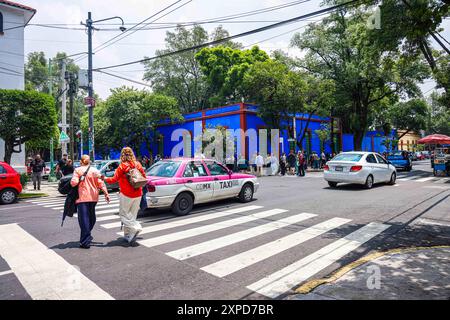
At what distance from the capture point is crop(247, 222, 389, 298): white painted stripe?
13.5 feet

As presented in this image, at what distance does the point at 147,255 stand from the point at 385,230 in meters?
4.95

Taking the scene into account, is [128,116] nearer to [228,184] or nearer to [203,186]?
[228,184]

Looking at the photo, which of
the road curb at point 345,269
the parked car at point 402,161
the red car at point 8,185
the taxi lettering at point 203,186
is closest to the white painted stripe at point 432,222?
the road curb at point 345,269

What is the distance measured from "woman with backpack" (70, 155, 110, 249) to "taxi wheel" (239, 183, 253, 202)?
537 cm

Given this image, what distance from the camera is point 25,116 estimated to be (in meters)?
16.2

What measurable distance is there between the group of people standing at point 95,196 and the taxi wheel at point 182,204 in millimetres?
2344

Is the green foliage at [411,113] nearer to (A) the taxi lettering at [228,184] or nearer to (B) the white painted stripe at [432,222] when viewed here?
(A) the taxi lettering at [228,184]

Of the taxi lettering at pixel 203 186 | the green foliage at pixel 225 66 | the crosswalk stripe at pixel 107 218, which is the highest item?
the green foliage at pixel 225 66

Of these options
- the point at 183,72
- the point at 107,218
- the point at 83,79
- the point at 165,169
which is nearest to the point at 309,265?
the point at 165,169

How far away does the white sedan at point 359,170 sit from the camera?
13109mm

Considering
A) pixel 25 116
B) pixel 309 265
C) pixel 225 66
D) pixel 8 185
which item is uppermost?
pixel 225 66

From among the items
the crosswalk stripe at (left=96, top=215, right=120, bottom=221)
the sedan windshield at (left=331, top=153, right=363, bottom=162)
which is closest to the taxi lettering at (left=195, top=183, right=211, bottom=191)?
the crosswalk stripe at (left=96, top=215, right=120, bottom=221)

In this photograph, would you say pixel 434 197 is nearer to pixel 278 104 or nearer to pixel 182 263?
pixel 182 263

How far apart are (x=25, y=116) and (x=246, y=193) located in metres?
12.5
